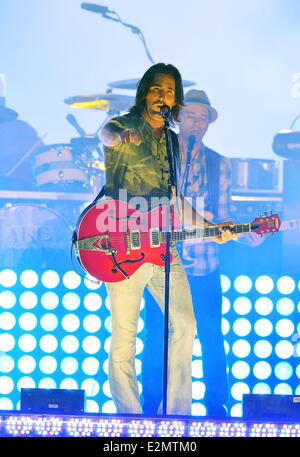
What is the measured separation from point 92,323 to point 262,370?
45.5 inches

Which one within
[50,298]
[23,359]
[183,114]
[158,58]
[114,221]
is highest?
[158,58]

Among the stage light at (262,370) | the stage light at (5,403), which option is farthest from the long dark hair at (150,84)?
the stage light at (5,403)

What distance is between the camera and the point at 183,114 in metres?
4.28

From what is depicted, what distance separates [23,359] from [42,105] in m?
1.67

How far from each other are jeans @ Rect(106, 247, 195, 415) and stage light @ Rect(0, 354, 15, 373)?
964mm

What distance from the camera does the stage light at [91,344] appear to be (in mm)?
4363

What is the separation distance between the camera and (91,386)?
4344mm

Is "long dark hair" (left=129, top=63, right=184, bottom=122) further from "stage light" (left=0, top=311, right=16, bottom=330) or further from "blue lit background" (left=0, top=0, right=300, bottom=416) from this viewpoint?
"stage light" (left=0, top=311, right=16, bottom=330)

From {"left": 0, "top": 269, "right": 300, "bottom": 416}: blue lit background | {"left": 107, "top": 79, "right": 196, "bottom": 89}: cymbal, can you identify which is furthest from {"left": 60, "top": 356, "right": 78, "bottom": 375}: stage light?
{"left": 107, "top": 79, "right": 196, "bottom": 89}: cymbal

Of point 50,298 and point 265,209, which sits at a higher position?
point 265,209

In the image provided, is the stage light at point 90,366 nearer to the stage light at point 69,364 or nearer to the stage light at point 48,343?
the stage light at point 69,364

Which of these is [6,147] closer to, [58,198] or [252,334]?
[58,198]

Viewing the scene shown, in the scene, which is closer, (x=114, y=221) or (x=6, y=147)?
(x=114, y=221)
